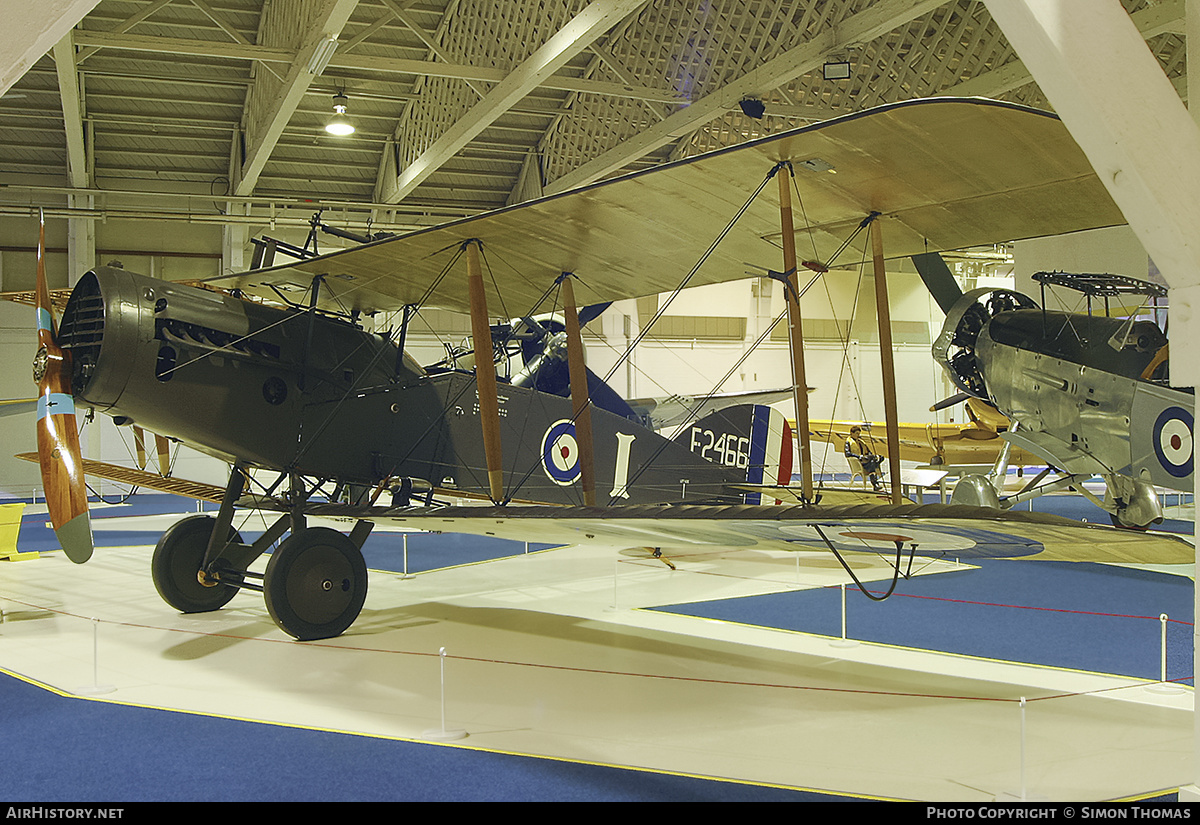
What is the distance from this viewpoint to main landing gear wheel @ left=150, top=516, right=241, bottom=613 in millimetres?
6691

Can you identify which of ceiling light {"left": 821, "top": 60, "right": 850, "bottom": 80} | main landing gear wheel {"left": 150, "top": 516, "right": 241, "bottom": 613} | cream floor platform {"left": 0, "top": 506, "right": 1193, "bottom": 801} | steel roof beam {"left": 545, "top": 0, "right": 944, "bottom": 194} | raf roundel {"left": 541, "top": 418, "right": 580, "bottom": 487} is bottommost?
cream floor platform {"left": 0, "top": 506, "right": 1193, "bottom": 801}

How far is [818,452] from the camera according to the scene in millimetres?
22672

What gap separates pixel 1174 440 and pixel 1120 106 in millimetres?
5453

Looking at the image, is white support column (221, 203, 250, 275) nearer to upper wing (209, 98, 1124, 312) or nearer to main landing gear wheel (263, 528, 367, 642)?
upper wing (209, 98, 1124, 312)

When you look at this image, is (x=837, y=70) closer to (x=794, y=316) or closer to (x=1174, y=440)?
(x=1174, y=440)

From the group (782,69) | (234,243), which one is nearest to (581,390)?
(782,69)

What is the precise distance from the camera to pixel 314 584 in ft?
18.9

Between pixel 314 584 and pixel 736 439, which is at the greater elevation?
pixel 736 439

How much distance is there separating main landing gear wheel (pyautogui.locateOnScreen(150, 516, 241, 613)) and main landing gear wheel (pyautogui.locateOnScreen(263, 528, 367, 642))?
1.19 metres

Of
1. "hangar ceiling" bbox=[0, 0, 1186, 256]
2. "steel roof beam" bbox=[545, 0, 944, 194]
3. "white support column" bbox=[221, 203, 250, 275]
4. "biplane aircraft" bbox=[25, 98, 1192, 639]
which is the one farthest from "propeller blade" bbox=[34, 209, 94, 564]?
"white support column" bbox=[221, 203, 250, 275]

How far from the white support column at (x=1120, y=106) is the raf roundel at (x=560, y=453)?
5170mm

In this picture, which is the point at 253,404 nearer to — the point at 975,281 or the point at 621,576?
the point at 621,576
